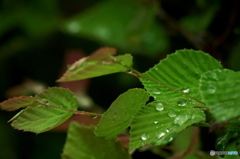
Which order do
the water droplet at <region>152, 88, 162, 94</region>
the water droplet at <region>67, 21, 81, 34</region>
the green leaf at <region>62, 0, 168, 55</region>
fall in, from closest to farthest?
the water droplet at <region>152, 88, 162, 94</region>
the green leaf at <region>62, 0, 168, 55</region>
the water droplet at <region>67, 21, 81, 34</region>

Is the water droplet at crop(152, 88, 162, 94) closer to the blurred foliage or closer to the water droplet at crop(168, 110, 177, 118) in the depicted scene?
the water droplet at crop(168, 110, 177, 118)

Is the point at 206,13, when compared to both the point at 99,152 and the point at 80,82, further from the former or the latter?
the point at 99,152

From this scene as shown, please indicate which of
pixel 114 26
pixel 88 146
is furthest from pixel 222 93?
pixel 114 26

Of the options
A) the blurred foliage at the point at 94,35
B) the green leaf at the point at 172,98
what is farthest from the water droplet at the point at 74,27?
the green leaf at the point at 172,98

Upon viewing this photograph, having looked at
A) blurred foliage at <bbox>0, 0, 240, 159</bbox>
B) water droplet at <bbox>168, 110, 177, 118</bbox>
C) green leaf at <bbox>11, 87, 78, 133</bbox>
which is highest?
blurred foliage at <bbox>0, 0, 240, 159</bbox>

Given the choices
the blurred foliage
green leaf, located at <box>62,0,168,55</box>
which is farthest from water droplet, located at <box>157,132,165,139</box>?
green leaf, located at <box>62,0,168,55</box>

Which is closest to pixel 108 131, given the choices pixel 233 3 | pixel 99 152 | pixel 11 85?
pixel 99 152
